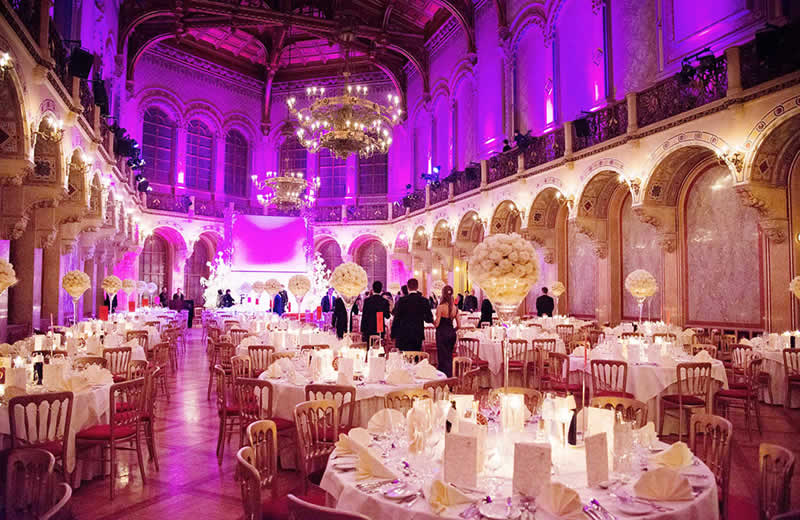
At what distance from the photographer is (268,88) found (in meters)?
23.7

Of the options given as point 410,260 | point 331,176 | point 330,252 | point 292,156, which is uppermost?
point 292,156

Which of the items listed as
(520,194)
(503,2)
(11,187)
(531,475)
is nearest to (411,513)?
(531,475)

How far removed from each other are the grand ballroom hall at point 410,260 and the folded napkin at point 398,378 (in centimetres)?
2

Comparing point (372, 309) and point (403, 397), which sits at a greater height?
point (372, 309)

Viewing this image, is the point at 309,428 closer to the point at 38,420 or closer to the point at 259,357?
the point at 38,420

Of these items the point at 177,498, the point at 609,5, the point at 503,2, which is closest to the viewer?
the point at 177,498

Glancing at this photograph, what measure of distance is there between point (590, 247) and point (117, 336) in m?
10.9

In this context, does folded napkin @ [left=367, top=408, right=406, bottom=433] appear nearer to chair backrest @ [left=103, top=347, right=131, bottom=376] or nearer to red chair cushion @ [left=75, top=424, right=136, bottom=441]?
red chair cushion @ [left=75, top=424, right=136, bottom=441]

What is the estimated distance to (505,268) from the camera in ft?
10.9

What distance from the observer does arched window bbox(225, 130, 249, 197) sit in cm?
2394

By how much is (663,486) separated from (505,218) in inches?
562

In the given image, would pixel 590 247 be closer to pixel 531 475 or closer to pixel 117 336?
pixel 117 336

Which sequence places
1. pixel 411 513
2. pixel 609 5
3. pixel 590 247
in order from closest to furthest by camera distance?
pixel 411 513, pixel 609 5, pixel 590 247

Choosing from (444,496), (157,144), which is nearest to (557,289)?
(444,496)
